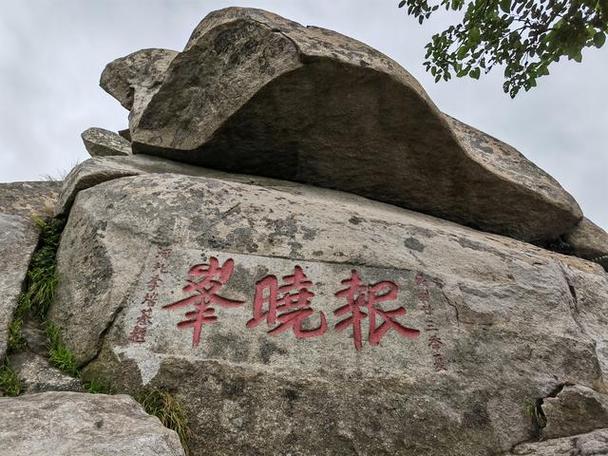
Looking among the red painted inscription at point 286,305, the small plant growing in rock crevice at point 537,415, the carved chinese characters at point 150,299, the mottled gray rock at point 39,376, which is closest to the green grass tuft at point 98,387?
the mottled gray rock at point 39,376

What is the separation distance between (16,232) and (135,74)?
3.18 meters

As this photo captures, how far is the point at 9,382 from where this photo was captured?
3891 mm

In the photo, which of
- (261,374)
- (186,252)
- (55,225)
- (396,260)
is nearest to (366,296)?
(396,260)

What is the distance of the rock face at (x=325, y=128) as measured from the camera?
18.6ft

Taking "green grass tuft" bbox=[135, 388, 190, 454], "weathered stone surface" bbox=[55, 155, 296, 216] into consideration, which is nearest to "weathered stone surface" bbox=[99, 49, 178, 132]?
"weathered stone surface" bbox=[55, 155, 296, 216]

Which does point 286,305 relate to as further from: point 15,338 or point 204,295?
point 15,338

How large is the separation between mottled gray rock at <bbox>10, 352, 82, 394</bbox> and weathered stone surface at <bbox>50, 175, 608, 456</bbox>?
0.63 feet

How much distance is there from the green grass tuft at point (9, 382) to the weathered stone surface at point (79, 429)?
1.69 feet

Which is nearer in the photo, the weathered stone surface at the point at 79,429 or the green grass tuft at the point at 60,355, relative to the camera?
the weathered stone surface at the point at 79,429

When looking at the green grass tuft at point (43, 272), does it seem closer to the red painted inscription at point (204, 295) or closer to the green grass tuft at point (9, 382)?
the green grass tuft at point (9, 382)

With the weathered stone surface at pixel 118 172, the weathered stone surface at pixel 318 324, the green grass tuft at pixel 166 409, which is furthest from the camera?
the weathered stone surface at pixel 118 172

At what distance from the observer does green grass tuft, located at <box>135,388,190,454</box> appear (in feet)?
12.0

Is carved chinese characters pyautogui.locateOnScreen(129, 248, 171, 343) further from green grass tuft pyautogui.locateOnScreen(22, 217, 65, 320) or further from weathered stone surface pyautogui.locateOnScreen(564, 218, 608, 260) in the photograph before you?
weathered stone surface pyautogui.locateOnScreen(564, 218, 608, 260)

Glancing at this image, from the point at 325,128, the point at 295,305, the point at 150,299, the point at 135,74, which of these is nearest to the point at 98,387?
the point at 150,299
